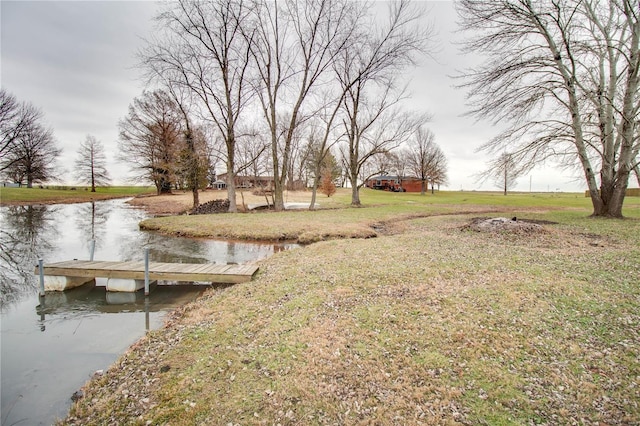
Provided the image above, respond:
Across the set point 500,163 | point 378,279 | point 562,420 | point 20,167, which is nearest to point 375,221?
point 500,163

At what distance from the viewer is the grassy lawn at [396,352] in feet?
10.8

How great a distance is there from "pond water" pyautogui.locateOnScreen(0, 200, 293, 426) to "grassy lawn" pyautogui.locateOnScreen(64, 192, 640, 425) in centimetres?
66

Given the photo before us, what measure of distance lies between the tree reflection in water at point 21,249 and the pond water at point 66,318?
37mm

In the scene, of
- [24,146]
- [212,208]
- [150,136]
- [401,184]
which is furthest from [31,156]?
[401,184]

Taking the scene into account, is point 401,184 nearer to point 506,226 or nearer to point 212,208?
point 212,208

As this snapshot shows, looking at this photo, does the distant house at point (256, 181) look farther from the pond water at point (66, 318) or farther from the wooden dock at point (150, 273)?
the wooden dock at point (150, 273)

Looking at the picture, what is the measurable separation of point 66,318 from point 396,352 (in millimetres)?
7097

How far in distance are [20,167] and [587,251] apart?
196ft

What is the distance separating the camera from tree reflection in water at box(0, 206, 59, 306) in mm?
8312

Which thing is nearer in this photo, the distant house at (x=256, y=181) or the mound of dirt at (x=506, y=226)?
the mound of dirt at (x=506, y=226)

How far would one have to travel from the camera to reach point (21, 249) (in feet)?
41.6

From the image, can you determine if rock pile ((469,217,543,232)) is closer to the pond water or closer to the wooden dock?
the pond water

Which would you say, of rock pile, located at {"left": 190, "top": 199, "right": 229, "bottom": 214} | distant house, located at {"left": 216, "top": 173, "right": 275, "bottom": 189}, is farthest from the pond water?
distant house, located at {"left": 216, "top": 173, "right": 275, "bottom": 189}

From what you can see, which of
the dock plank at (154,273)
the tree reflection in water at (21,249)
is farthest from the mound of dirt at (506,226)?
the tree reflection in water at (21,249)
